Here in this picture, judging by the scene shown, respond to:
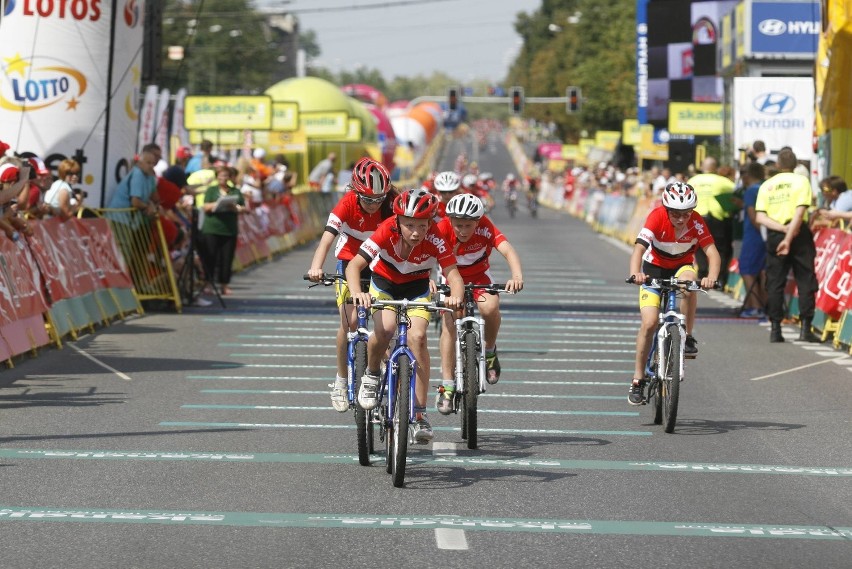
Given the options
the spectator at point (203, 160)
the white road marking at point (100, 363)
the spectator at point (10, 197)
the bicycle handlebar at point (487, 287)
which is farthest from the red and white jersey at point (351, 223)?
the spectator at point (203, 160)

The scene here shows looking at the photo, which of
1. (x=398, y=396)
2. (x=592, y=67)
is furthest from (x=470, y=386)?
(x=592, y=67)

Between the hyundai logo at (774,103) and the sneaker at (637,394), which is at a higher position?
the hyundai logo at (774,103)

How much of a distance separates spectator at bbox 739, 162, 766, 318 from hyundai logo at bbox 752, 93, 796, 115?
33.0 ft

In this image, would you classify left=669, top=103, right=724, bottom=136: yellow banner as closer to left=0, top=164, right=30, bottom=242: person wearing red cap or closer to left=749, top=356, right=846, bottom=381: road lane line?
left=749, top=356, right=846, bottom=381: road lane line

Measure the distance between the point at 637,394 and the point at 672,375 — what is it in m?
0.72

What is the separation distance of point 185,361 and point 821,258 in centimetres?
743

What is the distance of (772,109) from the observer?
30422 mm

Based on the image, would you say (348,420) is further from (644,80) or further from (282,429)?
(644,80)

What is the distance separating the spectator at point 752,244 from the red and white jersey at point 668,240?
751cm

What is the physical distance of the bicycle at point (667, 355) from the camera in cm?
1115

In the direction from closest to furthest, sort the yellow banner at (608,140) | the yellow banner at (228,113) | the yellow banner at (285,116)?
1. the yellow banner at (228,113)
2. the yellow banner at (285,116)
3. the yellow banner at (608,140)

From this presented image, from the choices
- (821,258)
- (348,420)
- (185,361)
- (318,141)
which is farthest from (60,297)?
(318,141)

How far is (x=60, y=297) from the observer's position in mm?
16703

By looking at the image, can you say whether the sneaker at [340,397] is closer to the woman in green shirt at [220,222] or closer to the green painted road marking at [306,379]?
the green painted road marking at [306,379]
